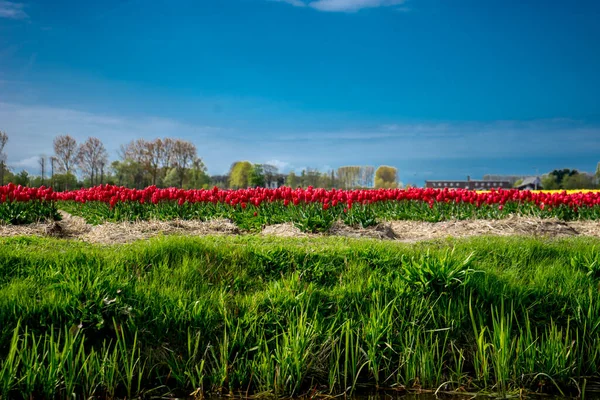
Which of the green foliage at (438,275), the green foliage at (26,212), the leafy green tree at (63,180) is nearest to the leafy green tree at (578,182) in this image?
the leafy green tree at (63,180)

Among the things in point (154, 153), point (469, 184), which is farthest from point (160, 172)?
point (469, 184)

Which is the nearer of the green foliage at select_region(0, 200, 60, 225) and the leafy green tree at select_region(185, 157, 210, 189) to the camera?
the green foliage at select_region(0, 200, 60, 225)

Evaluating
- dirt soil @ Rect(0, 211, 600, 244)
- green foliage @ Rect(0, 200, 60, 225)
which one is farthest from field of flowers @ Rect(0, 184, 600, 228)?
dirt soil @ Rect(0, 211, 600, 244)

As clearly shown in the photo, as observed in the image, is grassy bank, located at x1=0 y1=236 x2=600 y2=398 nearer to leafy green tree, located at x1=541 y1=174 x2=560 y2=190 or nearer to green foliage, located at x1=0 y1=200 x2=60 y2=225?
green foliage, located at x1=0 y1=200 x2=60 y2=225

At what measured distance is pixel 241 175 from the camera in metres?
75.3

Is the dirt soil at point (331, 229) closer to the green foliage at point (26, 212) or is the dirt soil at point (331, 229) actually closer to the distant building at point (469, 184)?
the green foliage at point (26, 212)

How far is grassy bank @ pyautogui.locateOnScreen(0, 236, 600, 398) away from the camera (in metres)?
4.70

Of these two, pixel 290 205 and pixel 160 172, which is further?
pixel 160 172

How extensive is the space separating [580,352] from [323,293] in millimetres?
2878

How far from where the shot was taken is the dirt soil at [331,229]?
39.2ft

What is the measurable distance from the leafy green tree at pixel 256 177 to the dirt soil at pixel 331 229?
56401 millimetres

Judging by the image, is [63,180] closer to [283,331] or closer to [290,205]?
[290,205]

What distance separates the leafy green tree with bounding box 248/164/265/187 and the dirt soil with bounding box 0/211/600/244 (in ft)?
185

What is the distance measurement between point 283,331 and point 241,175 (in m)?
71.2
